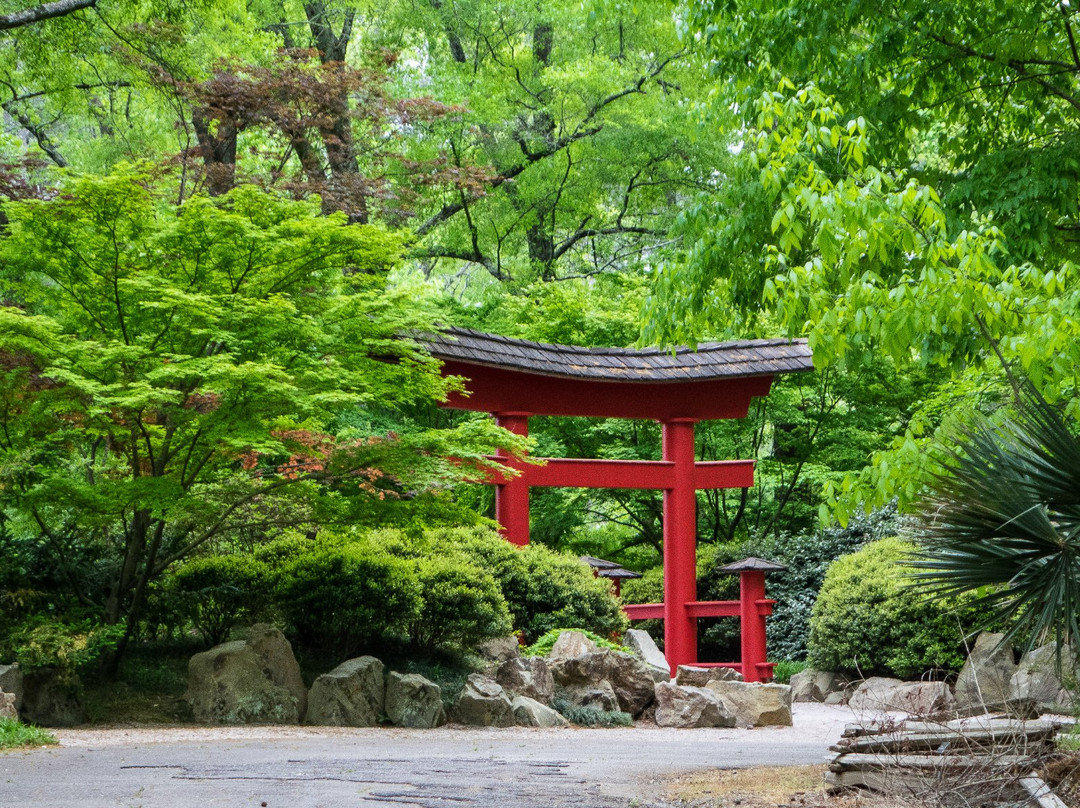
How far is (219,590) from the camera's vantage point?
10.5 meters

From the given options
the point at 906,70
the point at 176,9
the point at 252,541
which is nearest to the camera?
the point at 906,70

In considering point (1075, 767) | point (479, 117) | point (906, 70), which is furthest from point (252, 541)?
point (479, 117)

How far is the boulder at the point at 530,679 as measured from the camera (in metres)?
11.0

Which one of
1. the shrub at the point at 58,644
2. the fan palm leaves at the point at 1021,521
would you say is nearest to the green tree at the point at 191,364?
the shrub at the point at 58,644

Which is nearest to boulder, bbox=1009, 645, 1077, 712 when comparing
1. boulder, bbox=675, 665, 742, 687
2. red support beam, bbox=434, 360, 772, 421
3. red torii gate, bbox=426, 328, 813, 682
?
boulder, bbox=675, 665, 742, 687

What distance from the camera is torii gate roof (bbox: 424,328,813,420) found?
13.5 meters

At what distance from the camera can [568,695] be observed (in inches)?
444

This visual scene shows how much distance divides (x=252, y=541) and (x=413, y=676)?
2.89 metres

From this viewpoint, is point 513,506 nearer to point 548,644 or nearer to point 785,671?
point 548,644

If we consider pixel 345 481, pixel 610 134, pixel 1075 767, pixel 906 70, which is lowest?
pixel 1075 767

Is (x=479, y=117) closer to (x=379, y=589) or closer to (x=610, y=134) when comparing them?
(x=610, y=134)

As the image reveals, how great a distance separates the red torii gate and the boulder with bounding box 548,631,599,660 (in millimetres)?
2158

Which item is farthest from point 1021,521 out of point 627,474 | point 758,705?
point 627,474

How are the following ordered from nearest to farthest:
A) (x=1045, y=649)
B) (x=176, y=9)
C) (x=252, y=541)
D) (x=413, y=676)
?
(x=413, y=676)
(x=1045, y=649)
(x=252, y=541)
(x=176, y=9)
